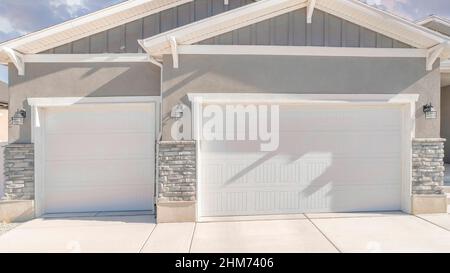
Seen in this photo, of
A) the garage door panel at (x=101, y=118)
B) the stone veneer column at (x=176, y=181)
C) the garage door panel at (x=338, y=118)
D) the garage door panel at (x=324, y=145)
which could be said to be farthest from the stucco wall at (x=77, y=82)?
the garage door panel at (x=338, y=118)

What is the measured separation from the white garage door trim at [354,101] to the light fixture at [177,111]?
26cm

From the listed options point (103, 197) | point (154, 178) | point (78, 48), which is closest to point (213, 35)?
point (78, 48)

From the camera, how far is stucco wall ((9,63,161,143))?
593 cm

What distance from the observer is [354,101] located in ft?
18.8

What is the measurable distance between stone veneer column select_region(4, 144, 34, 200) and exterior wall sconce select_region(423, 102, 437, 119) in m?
8.51

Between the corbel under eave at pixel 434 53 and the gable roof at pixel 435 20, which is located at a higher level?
the gable roof at pixel 435 20

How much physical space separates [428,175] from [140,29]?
7.17 metres

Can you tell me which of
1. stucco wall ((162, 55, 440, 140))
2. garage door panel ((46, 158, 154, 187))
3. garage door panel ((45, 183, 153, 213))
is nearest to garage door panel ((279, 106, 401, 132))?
stucco wall ((162, 55, 440, 140))

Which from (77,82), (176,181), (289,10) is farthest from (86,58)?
(289,10)

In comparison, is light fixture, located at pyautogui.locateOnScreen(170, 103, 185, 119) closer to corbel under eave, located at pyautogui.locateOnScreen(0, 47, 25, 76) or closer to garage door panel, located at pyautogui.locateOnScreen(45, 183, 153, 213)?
garage door panel, located at pyautogui.locateOnScreen(45, 183, 153, 213)

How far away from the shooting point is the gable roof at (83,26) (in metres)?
5.75

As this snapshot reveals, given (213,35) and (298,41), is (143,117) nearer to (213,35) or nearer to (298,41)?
(213,35)

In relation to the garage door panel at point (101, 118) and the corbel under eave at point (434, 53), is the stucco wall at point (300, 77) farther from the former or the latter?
the garage door panel at point (101, 118)
